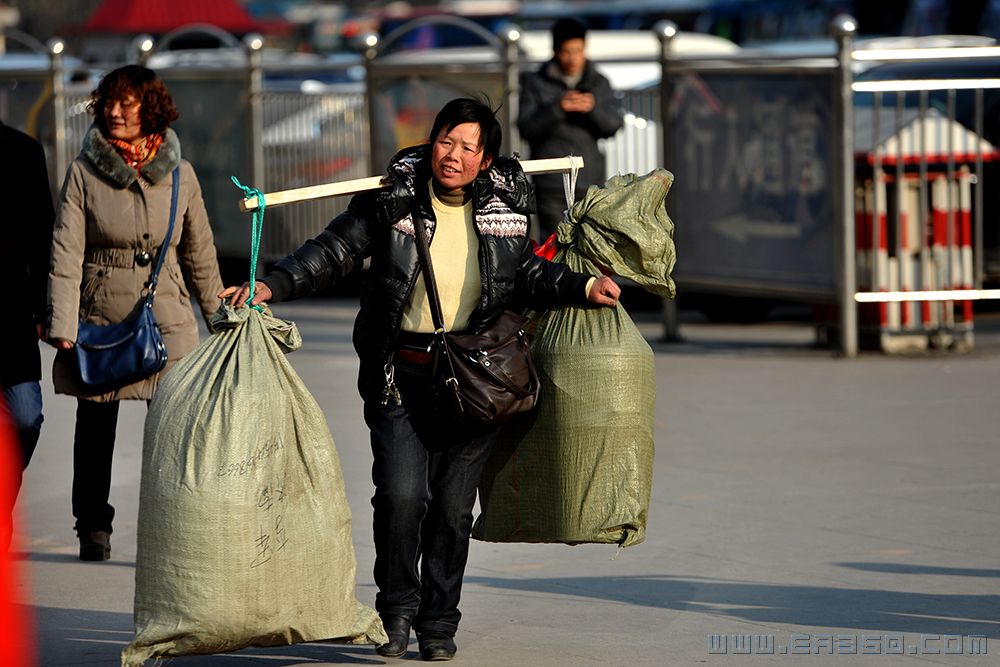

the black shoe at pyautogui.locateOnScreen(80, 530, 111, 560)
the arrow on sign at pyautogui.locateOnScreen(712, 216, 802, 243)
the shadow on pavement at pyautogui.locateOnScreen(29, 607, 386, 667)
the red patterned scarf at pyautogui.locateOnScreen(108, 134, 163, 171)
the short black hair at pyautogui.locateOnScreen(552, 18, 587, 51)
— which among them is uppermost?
the short black hair at pyautogui.locateOnScreen(552, 18, 587, 51)

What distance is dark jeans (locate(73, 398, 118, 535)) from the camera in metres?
6.73

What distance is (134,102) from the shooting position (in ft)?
21.2

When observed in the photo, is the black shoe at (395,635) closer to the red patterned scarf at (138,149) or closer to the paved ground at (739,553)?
the paved ground at (739,553)

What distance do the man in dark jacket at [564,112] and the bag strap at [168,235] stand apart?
4181 millimetres

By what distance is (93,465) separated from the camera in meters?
6.76

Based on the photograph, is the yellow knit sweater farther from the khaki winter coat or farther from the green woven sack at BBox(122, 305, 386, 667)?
the khaki winter coat

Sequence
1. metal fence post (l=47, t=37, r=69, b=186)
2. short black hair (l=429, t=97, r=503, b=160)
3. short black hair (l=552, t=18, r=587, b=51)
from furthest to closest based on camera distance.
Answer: metal fence post (l=47, t=37, r=69, b=186)
short black hair (l=552, t=18, r=587, b=51)
short black hair (l=429, t=97, r=503, b=160)

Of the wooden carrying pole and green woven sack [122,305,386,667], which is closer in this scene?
green woven sack [122,305,386,667]

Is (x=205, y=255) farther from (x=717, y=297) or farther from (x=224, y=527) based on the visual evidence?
(x=717, y=297)

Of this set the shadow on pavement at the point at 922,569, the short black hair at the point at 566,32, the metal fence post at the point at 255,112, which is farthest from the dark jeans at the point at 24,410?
the metal fence post at the point at 255,112

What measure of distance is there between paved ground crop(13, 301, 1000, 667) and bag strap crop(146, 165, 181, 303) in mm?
963

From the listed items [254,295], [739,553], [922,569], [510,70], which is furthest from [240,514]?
[510,70]

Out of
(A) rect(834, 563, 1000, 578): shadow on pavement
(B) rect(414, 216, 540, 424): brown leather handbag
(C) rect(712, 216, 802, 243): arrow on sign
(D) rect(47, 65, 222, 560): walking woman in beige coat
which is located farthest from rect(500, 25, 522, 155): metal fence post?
(B) rect(414, 216, 540, 424): brown leather handbag

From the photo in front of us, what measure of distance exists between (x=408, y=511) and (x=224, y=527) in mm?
641
